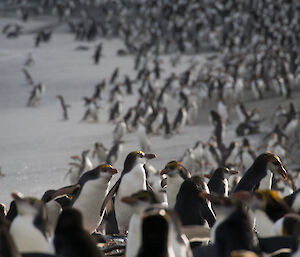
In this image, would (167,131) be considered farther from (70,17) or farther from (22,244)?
(70,17)

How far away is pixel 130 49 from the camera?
25.5 metres

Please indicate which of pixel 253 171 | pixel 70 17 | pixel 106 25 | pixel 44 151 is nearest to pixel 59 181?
pixel 44 151

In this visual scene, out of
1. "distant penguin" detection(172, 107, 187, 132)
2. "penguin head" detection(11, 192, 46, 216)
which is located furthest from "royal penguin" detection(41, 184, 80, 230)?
"distant penguin" detection(172, 107, 187, 132)

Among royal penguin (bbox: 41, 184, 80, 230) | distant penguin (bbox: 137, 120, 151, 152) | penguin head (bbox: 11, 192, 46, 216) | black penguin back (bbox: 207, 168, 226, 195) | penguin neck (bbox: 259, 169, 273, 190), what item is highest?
penguin head (bbox: 11, 192, 46, 216)

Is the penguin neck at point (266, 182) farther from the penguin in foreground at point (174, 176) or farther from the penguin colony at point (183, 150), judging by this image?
the penguin in foreground at point (174, 176)

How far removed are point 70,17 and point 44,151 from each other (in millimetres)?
22476

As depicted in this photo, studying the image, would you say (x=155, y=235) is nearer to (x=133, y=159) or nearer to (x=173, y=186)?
(x=173, y=186)

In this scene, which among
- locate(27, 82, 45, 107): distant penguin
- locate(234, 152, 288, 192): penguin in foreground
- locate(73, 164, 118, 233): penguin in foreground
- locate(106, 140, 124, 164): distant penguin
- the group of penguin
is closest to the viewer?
the group of penguin

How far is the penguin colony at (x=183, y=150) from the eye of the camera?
2.88 meters

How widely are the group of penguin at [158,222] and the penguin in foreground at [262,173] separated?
50 cm

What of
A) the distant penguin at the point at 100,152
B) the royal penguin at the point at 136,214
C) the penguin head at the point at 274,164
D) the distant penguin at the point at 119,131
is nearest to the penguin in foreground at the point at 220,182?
the penguin head at the point at 274,164

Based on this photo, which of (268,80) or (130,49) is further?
(130,49)

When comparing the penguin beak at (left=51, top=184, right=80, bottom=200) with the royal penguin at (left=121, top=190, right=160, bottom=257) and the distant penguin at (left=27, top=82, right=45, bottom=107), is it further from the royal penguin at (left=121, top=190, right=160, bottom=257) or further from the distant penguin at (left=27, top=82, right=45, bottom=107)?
the distant penguin at (left=27, top=82, right=45, bottom=107)

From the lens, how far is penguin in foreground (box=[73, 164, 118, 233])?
429 centimetres
